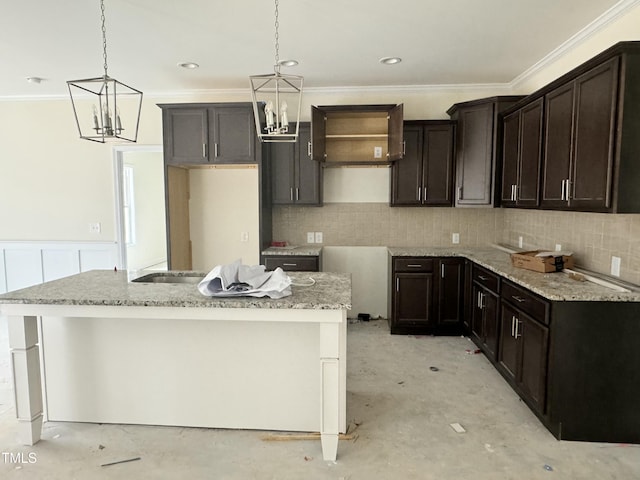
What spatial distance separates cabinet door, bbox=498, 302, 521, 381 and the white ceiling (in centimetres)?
217

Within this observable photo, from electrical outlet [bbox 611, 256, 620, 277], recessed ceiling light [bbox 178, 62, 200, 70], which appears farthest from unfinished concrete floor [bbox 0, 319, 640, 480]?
recessed ceiling light [bbox 178, 62, 200, 70]

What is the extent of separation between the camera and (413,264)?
429cm

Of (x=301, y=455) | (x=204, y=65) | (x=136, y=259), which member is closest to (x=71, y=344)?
(x=301, y=455)

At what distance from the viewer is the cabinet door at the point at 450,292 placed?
167 inches

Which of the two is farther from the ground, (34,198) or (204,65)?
(204,65)

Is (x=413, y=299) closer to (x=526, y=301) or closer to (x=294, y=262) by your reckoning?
(x=294, y=262)

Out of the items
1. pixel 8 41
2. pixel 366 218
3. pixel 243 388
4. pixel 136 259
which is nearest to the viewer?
pixel 243 388

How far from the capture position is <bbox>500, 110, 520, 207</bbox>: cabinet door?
3.64 m

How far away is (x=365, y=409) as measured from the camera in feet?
9.33

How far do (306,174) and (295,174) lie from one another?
0.13m

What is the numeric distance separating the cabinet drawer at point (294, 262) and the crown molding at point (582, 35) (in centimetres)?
291

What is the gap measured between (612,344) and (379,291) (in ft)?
8.96

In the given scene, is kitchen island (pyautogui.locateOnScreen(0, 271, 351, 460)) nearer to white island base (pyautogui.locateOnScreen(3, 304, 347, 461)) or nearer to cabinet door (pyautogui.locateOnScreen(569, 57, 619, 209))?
white island base (pyautogui.locateOnScreen(3, 304, 347, 461))

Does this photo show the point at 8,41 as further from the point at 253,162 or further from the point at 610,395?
the point at 610,395
